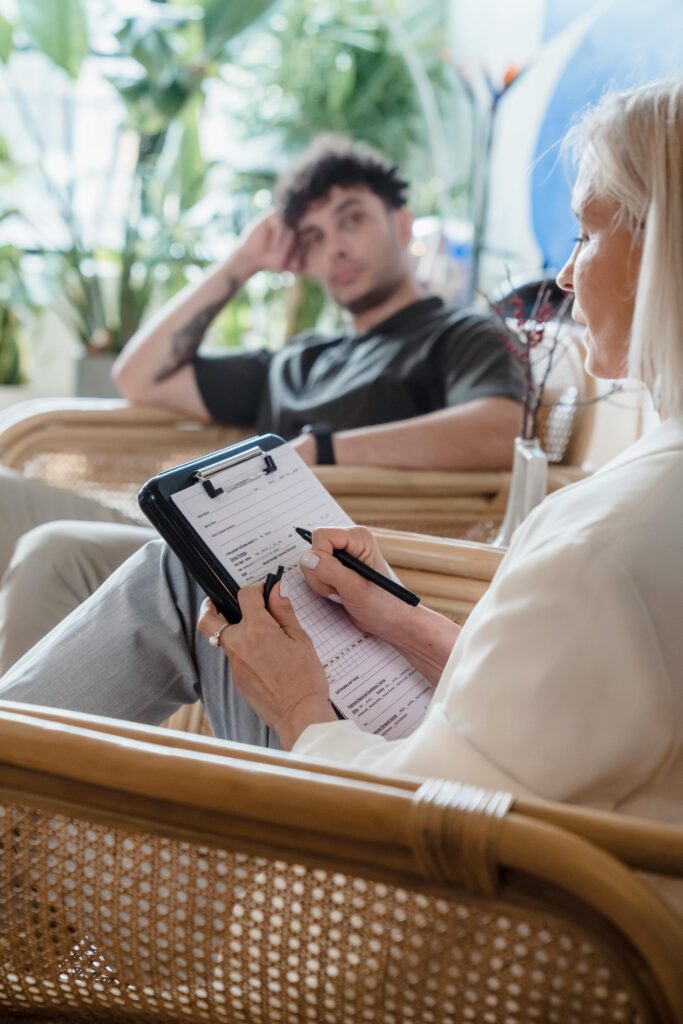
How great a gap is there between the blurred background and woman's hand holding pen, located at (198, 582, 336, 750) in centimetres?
209

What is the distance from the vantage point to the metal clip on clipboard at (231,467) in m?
1.09

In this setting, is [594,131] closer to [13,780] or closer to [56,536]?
[13,780]

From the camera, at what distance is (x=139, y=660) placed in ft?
3.76

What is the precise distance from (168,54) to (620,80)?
205 centimetres

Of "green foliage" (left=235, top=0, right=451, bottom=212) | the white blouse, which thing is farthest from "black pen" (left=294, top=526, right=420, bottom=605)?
"green foliage" (left=235, top=0, right=451, bottom=212)

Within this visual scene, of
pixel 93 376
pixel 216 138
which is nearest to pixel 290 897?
pixel 93 376

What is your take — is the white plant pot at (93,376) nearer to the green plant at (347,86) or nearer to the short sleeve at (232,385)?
the green plant at (347,86)

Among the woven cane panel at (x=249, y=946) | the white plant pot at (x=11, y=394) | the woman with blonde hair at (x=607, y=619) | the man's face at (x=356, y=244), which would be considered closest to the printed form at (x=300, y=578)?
the woman with blonde hair at (x=607, y=619)

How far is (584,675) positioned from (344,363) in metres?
1.71

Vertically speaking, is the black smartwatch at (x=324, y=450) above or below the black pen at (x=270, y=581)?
below

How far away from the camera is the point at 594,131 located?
92 centimetres

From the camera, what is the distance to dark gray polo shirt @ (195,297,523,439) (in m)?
2.11

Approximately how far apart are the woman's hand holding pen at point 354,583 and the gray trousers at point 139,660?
0.13 m

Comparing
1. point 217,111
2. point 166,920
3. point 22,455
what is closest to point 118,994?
point 166,920
